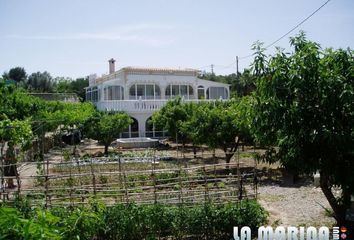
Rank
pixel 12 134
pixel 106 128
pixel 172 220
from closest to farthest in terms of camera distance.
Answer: pixel 172 220 → pixel 12 134 → pixel 106 128

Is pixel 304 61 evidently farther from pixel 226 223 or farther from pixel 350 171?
pixel 226 223

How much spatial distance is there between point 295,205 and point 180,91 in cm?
2350

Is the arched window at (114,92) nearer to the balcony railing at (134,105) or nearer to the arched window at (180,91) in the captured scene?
the balcony railing at (134,105)

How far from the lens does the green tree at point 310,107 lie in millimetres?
7008

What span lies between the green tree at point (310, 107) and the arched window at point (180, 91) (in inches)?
1001

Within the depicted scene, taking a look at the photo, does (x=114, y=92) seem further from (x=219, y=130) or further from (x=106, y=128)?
(x=219, y=130)

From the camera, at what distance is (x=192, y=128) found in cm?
1809

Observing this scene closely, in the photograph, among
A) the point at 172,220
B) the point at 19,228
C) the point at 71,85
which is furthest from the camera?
the point at 71,85

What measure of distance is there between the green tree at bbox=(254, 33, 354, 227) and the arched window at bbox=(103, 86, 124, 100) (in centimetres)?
2402

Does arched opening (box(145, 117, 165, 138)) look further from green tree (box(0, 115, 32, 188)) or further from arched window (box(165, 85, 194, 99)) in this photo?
green tree (box(0, 115, 32, 188))

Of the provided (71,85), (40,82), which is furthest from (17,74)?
(71,85)

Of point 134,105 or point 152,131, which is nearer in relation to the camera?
point 134,105

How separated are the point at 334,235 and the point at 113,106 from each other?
22.1 metres

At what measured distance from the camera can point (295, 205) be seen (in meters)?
10.9
